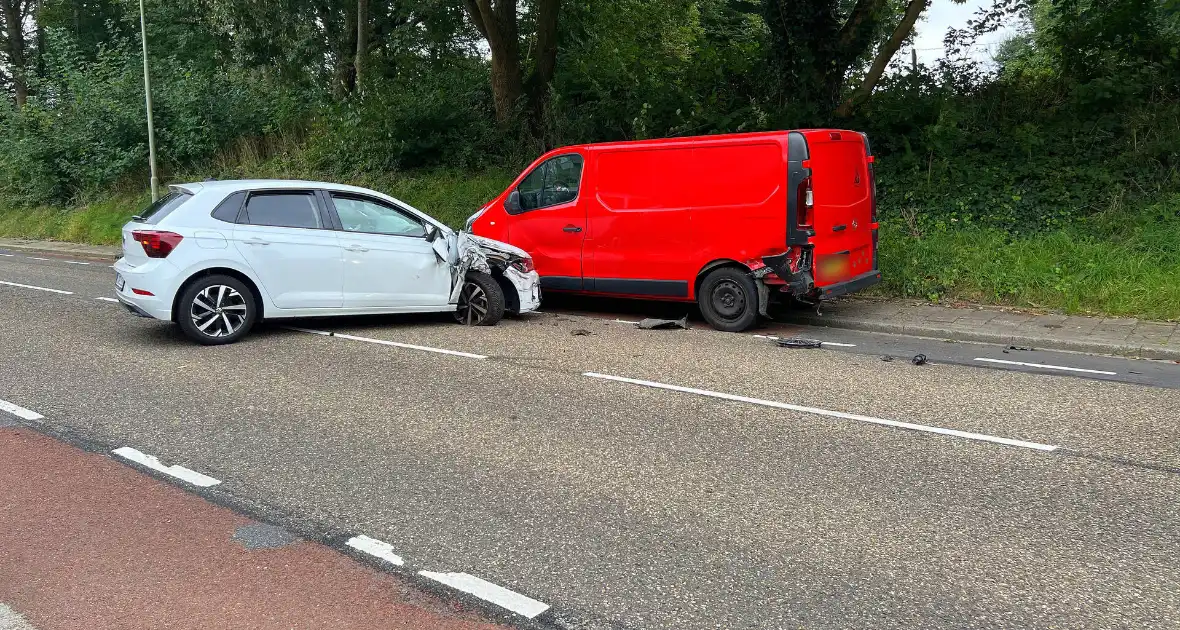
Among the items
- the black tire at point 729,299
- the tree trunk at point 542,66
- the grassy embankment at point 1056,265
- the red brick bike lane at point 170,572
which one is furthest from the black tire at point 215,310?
the tree trunk at point 542,66

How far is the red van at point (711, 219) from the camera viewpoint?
9.36 metres

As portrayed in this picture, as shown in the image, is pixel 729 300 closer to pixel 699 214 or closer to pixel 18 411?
pixel 699 214

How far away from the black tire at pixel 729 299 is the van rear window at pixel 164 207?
525cm

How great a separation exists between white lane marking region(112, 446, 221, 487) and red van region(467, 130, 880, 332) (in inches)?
228

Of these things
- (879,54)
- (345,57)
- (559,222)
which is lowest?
(559,222)

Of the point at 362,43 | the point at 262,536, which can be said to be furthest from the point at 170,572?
the point at 362,43

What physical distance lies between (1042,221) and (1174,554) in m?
8.86

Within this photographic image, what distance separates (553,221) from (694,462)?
581 centimetres

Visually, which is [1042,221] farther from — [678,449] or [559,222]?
[678,449]

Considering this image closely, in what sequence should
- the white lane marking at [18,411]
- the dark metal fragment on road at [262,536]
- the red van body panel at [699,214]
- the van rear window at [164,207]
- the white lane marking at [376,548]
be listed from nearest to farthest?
1. the white lane marking at [376,548]
2. the dark metal fragment on road at [262,536]
3. the white lane marking at [18,411]
4. the van rear window at [164,207]
5. the red van body panel at [699,214]

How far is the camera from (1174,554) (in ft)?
13.8

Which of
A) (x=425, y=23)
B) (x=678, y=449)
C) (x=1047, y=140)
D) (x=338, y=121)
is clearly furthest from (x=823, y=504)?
(x=425, y=23)

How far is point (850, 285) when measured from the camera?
997cm

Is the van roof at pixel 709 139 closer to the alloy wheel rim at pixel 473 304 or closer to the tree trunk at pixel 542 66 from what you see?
the alloy wheel rim at pixel 473 304
